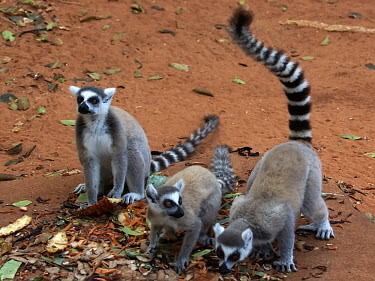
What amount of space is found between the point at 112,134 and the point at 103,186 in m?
0.81

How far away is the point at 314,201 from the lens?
5.47 meters

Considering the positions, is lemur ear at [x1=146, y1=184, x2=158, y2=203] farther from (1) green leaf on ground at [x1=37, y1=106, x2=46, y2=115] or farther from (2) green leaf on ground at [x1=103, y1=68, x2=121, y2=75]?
(2) green leaf on ground at [x1=103, y1=68, x2=121, y2=75]

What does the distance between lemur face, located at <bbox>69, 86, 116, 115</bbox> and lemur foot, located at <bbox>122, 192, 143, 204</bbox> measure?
0.92m

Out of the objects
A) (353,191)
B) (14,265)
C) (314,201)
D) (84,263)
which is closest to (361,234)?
(314,201)

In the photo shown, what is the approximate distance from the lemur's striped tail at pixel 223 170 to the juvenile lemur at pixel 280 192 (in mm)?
518

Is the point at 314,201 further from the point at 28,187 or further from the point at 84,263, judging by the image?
the point at 28,187

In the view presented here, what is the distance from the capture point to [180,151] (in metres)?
7.51

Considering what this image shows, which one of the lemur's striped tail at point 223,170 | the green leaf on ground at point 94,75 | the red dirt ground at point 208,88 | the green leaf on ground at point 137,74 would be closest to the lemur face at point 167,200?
the red dirt ground at point 208,88

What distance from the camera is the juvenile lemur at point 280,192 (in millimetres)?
4789

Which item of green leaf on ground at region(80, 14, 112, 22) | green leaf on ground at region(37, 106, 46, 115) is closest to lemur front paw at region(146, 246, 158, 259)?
green leaf on ground at region(37, 106, 46, 115)

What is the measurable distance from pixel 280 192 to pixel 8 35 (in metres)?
7.98

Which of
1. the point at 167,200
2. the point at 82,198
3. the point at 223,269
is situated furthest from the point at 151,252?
the point at 82,198

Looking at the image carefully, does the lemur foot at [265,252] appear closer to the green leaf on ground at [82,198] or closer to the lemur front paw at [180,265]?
the lemur front paw at [180,265]

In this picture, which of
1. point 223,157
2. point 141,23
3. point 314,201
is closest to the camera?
point 314,201
